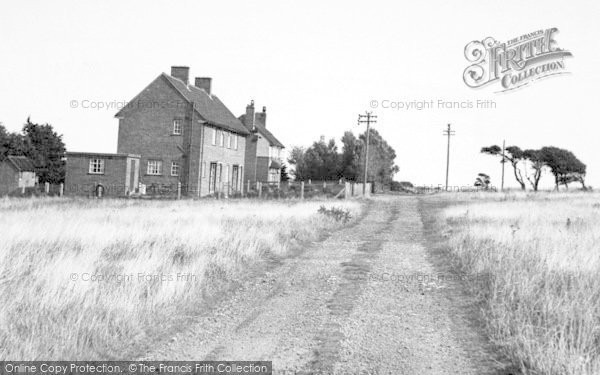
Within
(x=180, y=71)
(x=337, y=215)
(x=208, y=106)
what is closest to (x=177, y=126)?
(x=208, y=106)

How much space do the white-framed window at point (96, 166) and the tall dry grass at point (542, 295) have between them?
30.8 m

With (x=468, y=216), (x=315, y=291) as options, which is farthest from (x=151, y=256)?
(x=468, y=216)

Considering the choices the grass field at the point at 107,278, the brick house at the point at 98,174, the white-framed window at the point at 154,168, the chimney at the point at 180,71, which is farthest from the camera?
the chimney at the point at 180,71

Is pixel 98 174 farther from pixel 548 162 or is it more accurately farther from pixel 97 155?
pixel 548 162

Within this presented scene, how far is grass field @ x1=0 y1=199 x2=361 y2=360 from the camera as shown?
6.34m

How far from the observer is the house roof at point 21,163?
60.1 m

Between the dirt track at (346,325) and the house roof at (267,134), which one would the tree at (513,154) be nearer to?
the house roof at (267,134)

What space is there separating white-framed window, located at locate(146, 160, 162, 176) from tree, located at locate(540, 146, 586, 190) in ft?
170

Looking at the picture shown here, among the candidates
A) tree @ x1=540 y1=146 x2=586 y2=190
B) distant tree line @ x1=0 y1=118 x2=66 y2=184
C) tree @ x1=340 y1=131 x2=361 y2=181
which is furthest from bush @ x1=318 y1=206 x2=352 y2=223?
tree @ x1=540 y1=146 x2=586 y2=190

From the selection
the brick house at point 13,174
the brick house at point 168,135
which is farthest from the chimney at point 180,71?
the brick house at point 13,174

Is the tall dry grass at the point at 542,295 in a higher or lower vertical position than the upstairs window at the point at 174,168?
lower

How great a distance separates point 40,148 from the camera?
69.2 meters

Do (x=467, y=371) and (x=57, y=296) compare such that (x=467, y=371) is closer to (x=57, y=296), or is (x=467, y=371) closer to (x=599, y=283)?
(x=599, y=283)

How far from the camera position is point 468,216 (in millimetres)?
23781
